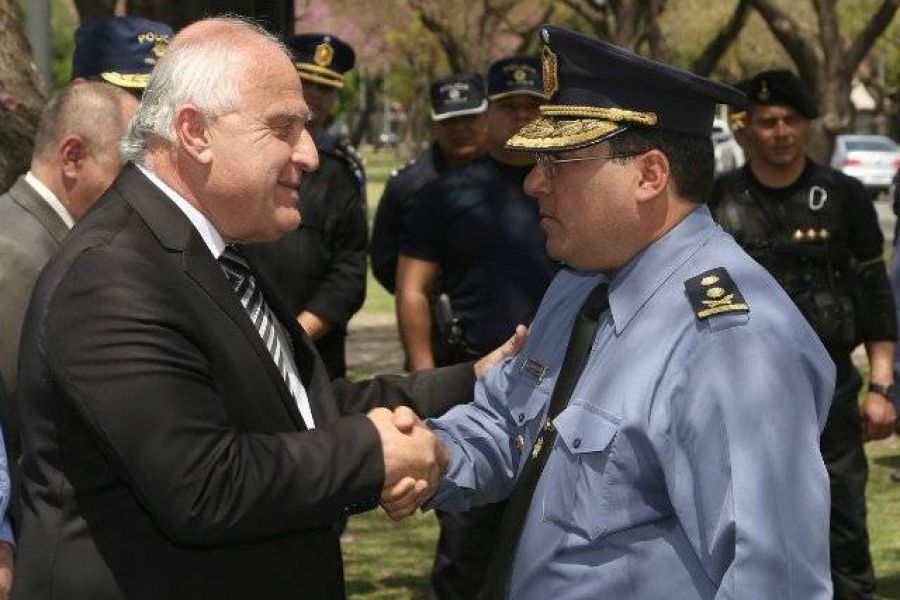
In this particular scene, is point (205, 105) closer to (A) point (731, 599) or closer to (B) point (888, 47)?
(A) point (731, 599)

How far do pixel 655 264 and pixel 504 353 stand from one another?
751 millimetres

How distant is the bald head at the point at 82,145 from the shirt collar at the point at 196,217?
149 centimetres

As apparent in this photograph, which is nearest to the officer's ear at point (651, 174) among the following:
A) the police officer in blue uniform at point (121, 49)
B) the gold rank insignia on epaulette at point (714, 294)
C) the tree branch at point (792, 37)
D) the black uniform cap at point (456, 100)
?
the gold rank insignia on epaulette at point (714, 294)

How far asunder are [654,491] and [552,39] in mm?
941

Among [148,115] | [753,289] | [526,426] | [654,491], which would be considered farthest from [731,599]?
[148,115]

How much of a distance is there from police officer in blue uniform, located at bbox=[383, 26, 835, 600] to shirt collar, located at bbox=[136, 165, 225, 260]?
57cm

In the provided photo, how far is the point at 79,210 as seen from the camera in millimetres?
4684

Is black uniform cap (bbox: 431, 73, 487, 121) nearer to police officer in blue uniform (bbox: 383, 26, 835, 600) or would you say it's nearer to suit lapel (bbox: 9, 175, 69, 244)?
suit lapel (bbox: 9, 175, 69, 244)

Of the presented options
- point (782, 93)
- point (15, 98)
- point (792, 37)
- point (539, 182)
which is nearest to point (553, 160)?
point (539, 182)

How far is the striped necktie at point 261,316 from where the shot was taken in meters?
3.30

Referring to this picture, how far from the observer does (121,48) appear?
17.4 feet

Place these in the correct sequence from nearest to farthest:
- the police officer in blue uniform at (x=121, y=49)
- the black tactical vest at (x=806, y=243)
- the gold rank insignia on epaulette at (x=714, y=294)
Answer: the gold rank insignia on epaulette at (x=714, y=294), the police officer in blue uniform at (x=121, y=49), the black tactical vest at (x=806, y=243)

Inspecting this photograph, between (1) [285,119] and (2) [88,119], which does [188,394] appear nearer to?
(1) [285,119]

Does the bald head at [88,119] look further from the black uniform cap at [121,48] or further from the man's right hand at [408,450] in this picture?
the man's right hand at [408,450]
